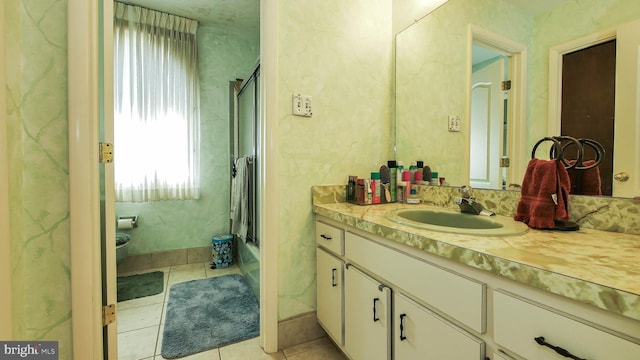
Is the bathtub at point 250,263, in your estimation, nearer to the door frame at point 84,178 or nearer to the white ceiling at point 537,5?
the door frame at point 84,178

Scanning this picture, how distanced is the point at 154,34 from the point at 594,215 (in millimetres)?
3281

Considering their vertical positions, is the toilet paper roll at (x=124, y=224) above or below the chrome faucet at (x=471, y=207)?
below

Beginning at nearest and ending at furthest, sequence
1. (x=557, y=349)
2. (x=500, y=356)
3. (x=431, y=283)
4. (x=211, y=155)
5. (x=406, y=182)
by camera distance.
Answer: (x=557, y=349)
(x=500, y=356)
(x=431, y=283)
(x=406, y=182)
(x=211, y=155)

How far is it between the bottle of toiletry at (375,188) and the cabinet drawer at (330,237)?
0.31 meters

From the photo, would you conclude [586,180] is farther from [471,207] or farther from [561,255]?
[561,255]

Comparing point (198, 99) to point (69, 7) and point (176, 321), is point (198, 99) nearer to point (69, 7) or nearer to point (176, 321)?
point (69, 7)

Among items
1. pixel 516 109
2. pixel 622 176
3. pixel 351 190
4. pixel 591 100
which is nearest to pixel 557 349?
pixel 622 176

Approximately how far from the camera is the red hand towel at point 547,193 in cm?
87

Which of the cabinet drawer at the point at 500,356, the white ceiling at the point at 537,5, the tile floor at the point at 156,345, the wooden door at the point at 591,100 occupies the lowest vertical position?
the tile floor at the point at 156,345

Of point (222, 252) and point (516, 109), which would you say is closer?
point (516, 109)

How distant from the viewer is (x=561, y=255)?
601 mm

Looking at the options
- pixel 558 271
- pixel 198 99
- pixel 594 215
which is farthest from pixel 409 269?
pixel 198 99

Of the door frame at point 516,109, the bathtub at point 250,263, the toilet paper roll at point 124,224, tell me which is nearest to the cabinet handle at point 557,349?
the door frame at point 516,109

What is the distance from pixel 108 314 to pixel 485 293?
1.41 meters
